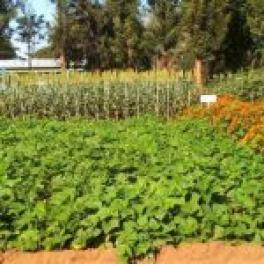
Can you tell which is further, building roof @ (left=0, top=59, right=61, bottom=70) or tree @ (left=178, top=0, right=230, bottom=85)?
building roof @ (left=0, top=59, right=61, bottom=70)

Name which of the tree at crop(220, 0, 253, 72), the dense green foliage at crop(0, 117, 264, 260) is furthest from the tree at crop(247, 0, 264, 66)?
the dense green foliage at crop(0, 117, 264, 260)

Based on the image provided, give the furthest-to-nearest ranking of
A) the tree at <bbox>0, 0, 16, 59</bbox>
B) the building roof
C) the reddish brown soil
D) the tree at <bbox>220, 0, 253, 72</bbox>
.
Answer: the building roof, the tree at <bbox>0, 0, 16, 59</bbox>, the tree at <bbox>220, 0, 253, 72</bbox>, the reddish brown soil

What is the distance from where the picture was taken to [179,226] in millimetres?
6098

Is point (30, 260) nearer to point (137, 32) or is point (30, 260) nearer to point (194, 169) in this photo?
point (194, 169)

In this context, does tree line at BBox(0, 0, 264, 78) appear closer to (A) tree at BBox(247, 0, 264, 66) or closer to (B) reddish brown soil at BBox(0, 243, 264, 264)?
(A) tree at BBox(247, 0, 264, 66)

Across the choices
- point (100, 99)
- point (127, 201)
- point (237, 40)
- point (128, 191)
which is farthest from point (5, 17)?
point (127, 201)

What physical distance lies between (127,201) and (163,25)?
3360 cm

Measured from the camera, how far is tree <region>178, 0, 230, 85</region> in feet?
107

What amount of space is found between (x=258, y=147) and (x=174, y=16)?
29.6 metres

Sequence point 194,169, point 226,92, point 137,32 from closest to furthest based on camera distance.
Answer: point 194,169 < point 226,92 < point 137,32

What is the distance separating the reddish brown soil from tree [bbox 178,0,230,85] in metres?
26.6

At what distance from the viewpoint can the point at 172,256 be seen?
5.93 m

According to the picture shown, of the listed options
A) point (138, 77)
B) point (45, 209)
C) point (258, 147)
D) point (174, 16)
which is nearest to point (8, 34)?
point (174, 16)

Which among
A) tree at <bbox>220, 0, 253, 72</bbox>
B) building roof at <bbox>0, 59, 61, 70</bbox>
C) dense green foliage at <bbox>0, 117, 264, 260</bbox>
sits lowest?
dense green foliage at <bbox>0, 117, 264, 260</bbox>
